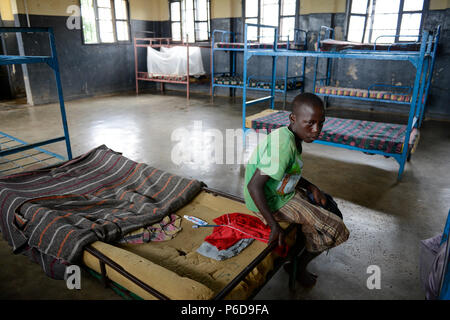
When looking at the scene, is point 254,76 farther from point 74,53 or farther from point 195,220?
point 195,220

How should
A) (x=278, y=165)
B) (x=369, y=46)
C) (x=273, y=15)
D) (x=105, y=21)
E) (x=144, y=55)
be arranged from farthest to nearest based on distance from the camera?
(x=144, y=55)
(x=105, y=21)
(x=273, y=15)
(x=369, y=46)
(x=278, y=165)

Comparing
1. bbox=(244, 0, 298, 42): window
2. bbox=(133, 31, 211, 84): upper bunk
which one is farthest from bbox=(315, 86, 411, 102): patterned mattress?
bbox=(133, 31, 211, 84): upper bunk

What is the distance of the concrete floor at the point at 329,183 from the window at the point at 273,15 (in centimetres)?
235

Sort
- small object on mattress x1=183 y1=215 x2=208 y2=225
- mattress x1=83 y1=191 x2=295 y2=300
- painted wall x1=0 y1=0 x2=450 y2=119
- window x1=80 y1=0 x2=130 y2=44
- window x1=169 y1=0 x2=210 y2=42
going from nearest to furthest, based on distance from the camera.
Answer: mattress x1=83 y1=191 x2=295 y2=300 < small object on mattress x1=183 y1=215 x2=208 y2=225 < painted wall x1=0 y1=0 x2=450 y2=119 < window x1=80 y1=0 x2=130 y2=44 < window x1=169 y1=0 x2=210 y2=42

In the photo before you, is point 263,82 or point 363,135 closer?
point 363,135

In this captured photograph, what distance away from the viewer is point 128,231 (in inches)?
84.8

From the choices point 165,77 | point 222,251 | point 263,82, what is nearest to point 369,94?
point 263,82

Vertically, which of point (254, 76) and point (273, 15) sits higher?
point (273, 15)

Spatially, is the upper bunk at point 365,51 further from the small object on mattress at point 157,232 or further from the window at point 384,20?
the small object on mattress at point 157,232

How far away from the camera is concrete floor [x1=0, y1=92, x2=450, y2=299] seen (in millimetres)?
2213

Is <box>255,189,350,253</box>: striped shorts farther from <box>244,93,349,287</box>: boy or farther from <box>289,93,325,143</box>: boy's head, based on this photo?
<box>289,93,325,143</box>: boy's head

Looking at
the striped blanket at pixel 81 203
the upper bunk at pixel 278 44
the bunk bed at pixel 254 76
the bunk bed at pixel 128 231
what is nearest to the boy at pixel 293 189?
the bunk bed at pixel 128 231

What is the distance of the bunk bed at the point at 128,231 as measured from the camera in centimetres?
168

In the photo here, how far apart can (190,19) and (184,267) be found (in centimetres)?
963
